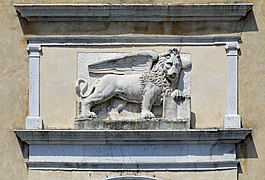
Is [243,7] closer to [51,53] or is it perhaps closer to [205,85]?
[205,85]

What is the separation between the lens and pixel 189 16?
656 inches

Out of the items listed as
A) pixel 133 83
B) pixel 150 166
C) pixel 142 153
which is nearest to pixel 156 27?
pixel 133 83

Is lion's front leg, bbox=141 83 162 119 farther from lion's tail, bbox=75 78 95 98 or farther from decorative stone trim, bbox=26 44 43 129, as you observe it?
decorative stone trim, bbox=26 44 43 129

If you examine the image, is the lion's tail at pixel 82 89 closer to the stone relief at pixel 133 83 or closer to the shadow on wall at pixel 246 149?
the stone relief at pixel 133 83

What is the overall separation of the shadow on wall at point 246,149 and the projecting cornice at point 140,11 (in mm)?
1373

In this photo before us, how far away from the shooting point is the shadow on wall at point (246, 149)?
54.7ft

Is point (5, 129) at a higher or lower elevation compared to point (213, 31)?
lower

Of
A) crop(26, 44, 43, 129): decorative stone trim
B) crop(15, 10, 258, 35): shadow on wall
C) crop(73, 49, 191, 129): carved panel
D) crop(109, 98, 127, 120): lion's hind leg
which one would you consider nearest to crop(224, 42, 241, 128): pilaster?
crop(15, 10, 258, 35): shadow on wall

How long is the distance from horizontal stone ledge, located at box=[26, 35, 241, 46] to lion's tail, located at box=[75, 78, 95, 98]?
0.42m

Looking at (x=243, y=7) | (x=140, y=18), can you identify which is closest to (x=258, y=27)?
(x=243, y=7)

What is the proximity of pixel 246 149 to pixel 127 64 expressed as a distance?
1.64m

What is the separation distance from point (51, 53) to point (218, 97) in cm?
194

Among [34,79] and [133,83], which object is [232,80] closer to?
[133,83]

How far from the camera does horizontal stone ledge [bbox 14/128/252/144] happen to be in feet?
54.1
